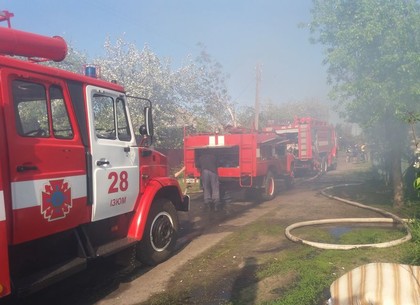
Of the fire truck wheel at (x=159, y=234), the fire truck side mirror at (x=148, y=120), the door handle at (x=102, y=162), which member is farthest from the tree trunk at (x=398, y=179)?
the door handle at (x=102, y=162)

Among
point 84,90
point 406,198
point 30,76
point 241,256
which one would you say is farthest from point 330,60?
point 30,76

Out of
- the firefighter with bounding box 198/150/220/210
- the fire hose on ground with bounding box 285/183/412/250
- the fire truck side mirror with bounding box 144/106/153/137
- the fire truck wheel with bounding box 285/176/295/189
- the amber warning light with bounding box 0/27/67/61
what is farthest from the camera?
the fire truck wheel with bounding box 285/176/295/189

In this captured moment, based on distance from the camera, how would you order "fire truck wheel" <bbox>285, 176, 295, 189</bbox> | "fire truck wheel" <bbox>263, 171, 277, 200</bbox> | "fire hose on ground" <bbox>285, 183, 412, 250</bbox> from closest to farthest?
"fire hose on ground" <bbox>285, 183, 412, 250</bbox>, "fire truck wheel" <bbox>263, 171, 277, 200</bbox>, "fire truck wheel" <bbox>285, 176, 295, 189</bbox>

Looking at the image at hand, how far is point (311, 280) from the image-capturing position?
454 cm

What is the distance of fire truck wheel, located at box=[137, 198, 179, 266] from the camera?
5.38m

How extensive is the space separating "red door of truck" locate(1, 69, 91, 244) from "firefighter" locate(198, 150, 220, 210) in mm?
5650

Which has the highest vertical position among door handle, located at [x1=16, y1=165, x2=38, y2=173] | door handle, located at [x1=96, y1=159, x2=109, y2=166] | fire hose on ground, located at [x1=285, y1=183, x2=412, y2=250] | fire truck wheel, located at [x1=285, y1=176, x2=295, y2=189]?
door handle, located at [x1=96, y1=159, x2=109, y2=166]

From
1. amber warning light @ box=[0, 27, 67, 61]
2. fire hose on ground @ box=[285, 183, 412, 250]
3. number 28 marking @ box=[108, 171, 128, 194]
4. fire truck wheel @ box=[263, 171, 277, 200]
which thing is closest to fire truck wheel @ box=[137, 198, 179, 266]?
number 28 marking @ box=[108, 171, 128, 194]

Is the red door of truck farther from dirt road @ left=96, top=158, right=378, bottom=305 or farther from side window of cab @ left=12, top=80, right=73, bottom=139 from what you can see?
dirt road @ left=96, top=158, right=378, bottom=305

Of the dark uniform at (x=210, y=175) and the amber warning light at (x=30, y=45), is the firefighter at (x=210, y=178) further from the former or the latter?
the amber warning light at (x=30, y=45)

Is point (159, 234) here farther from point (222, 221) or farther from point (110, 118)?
point (222, 221)

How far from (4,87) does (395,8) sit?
710 centimetres

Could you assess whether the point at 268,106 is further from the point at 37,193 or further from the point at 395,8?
the point at 37,193

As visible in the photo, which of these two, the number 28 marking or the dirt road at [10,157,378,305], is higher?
the number 28 marking
